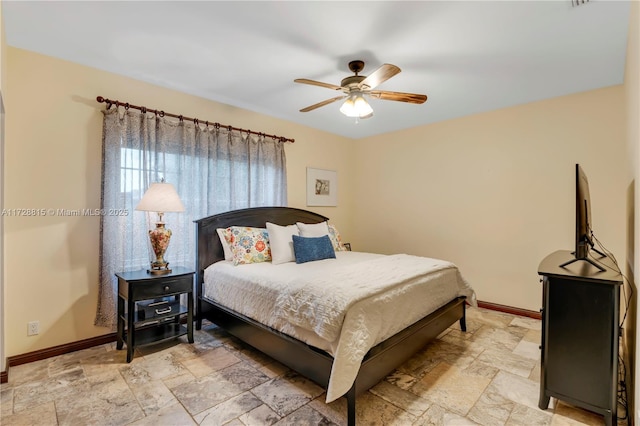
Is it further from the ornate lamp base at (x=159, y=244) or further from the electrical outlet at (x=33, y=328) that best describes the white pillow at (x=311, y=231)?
the electrical outlet at (x=33, y=328)

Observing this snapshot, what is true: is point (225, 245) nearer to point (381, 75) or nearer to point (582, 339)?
point (381, 75)

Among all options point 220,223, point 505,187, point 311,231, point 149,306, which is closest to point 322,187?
point 311,231

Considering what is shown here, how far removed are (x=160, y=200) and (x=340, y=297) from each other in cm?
186

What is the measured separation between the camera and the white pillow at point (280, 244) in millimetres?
3250

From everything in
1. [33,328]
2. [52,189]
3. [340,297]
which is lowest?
[33,328]

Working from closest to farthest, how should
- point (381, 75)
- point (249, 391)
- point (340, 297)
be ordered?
point (340, 297) → point (249, 391) → point (381, 75)

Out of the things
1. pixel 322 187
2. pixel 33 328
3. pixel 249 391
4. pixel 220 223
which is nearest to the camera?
pixel 249 391

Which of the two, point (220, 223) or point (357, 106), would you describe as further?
point (220, 223)

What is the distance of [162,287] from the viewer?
2.65 metres

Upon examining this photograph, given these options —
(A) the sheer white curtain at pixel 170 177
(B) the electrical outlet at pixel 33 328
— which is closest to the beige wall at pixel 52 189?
(B) the electrical outlet at pixel 33 328

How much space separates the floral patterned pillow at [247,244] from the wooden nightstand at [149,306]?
0.52 metres

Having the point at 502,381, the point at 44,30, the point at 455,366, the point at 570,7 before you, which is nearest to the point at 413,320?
the point at 455,366

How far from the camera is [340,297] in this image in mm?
1906

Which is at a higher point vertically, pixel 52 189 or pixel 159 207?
pixel 52 189
